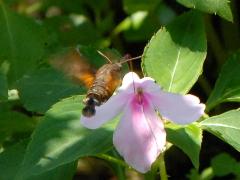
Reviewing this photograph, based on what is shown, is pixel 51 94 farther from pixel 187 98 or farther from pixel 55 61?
pixel 187 98

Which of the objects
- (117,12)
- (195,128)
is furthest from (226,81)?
(117,12)

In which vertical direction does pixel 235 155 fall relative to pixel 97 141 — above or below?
below

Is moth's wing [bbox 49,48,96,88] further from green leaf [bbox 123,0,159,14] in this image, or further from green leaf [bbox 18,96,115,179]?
green leaf [bbox 123,0,159,14]

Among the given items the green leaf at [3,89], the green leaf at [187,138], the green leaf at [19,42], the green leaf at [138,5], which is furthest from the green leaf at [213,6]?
the green leaf at [138,5]

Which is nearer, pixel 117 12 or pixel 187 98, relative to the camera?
pixel 187 98

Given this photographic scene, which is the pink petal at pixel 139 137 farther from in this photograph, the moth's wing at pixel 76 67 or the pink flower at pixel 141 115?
the moth's wing at pixel 76 67

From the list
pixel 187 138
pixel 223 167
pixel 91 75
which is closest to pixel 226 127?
pixel 187 138
